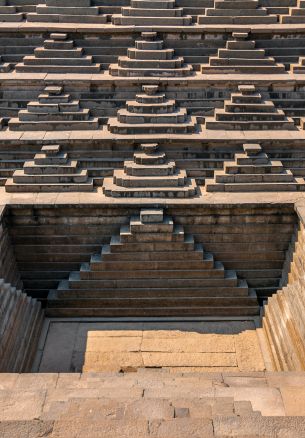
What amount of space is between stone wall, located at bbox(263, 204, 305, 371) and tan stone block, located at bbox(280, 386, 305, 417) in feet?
8.76

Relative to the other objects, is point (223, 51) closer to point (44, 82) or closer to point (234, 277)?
point (44, 82)

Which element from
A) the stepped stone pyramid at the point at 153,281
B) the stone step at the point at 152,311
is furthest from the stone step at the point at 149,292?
the stone step at the point at 152,311

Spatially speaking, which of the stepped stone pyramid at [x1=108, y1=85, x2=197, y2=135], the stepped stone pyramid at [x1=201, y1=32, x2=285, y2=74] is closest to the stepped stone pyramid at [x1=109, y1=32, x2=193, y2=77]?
the stepped stone pyramid at [x1=108, y1=85, x2=197, y2=135]

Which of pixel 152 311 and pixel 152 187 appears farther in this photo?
pixel 152 311

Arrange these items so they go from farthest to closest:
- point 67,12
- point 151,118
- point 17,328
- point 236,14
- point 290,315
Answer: point 67,12, point 236,14, point 151,118, point 290,315, point 17,328

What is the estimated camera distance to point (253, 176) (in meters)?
14.6

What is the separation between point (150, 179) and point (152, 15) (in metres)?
6.98

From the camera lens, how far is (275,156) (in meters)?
15.2

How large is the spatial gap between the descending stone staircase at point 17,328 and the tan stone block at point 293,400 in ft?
21.7

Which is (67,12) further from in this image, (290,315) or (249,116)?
(290,315)

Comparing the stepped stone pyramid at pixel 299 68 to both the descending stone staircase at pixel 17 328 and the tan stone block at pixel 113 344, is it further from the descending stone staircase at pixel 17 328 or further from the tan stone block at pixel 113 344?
the descending stone staircase at pixel 17 328

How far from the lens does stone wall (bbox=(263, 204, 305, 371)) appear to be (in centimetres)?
1202

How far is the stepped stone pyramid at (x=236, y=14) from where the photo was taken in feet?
56.6

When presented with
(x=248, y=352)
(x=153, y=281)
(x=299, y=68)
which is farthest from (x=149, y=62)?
(x=248, y=352)
